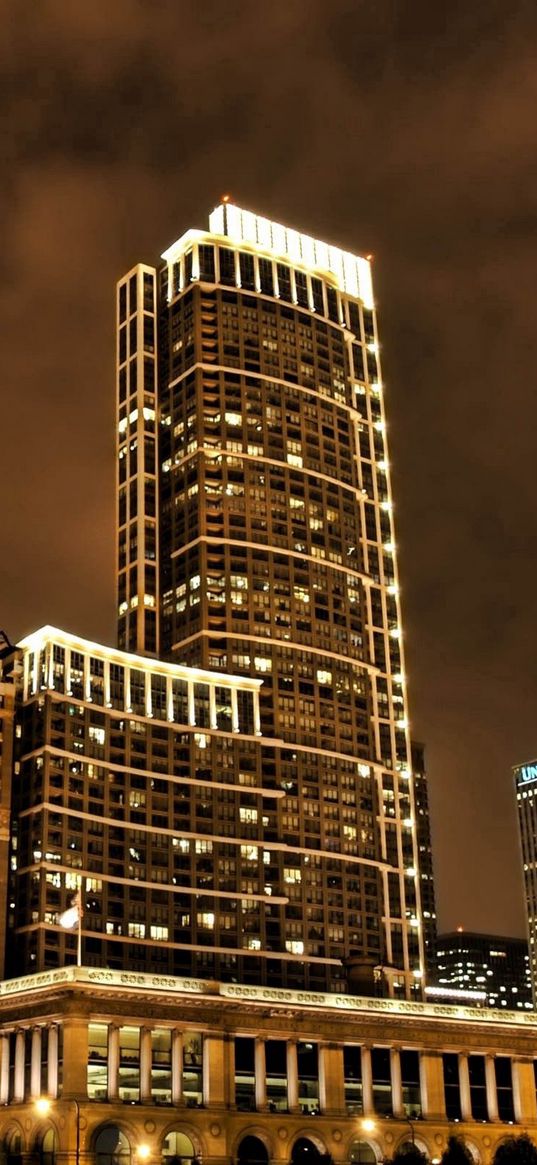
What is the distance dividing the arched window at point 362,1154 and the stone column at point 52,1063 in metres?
42.5

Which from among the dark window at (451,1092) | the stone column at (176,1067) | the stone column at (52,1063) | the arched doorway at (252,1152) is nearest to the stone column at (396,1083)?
the dark window at (451,1092)

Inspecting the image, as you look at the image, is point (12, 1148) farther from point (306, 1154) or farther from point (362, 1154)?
point (362, 1154)

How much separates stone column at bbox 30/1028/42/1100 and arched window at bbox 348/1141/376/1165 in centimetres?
4258

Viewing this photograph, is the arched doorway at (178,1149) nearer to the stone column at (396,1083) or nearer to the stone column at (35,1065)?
the stone column at (35,1065)

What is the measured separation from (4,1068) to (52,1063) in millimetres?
12680

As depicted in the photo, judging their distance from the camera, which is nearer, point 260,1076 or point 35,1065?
point 35,1065

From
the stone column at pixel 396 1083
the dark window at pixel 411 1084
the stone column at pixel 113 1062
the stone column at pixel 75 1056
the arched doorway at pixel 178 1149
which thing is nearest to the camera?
the stone column at pixel 75 1056

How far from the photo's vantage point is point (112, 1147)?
16212cm

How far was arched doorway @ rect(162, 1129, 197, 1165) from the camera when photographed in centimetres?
16711

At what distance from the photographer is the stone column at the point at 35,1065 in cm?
16575

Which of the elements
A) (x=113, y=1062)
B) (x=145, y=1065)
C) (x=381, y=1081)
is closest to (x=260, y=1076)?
(x=145, y=1065)

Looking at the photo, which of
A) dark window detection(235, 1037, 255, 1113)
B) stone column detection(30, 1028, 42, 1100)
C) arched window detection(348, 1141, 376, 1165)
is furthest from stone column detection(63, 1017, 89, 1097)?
arched window detection(348, 1141, 376, 1165)

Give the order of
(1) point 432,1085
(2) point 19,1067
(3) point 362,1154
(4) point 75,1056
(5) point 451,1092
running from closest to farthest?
(4) point 75,1056, (2) point 19,1067, (3) point 362,1154, (1) point 432,1085, (5) point 451,1092

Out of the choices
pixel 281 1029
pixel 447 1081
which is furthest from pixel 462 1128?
pixel 281 1029
